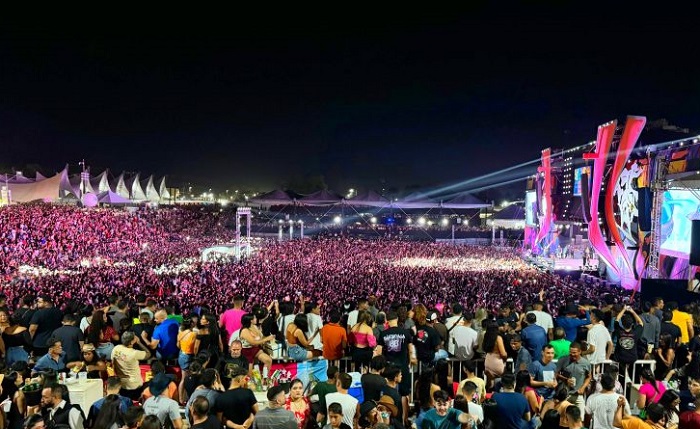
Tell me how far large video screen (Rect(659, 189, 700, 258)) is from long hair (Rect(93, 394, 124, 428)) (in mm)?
14388

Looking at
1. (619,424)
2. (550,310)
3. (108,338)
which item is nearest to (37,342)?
(108,338)

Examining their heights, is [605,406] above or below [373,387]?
below

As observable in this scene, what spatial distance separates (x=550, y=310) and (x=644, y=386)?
5881 mm

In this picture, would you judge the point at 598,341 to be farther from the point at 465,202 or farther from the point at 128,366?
the point at 465,202

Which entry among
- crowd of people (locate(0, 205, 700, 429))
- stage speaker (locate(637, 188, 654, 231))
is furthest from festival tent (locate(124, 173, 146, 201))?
stage speaker (locate(637, 188, 654, 231))

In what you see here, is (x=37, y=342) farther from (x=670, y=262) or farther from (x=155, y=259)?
(x=670, y=262)

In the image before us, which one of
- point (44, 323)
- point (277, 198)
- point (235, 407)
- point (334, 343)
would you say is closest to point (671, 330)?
point (334, 343)

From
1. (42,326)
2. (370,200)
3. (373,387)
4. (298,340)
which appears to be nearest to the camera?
(373,387)

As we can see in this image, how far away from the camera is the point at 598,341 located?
19.1 ft

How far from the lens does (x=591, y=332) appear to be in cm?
584

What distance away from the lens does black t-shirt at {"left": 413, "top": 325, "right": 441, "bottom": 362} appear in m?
5.71

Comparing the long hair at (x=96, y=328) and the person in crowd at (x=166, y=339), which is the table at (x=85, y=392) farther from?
the long hair at (x=96, y=328)

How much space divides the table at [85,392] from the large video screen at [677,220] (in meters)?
14.3

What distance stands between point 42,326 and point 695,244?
13794 millimetres
